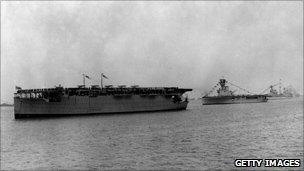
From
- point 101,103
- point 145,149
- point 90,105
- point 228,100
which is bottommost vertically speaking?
point 228,100

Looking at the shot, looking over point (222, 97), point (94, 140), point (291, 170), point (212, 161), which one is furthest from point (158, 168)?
point (222, 97)

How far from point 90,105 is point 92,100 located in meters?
1.06

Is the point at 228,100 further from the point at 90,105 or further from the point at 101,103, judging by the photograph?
the point at 90,105

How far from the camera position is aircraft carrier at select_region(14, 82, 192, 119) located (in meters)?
73.4

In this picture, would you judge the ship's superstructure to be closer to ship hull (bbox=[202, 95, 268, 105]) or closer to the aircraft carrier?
the aircraft carrier

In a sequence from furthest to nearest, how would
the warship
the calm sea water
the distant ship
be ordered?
the distant ship < the warship < the calm sea water

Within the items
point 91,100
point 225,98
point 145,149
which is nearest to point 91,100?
point 91,100

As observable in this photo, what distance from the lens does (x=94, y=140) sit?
37625 mm

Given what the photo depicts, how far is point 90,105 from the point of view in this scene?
77.6 meters

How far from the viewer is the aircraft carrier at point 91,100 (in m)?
73.4

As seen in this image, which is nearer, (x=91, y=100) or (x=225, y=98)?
(x=91, y=100)

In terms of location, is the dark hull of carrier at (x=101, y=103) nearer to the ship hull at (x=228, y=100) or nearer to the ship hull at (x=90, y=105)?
the ship hull at (x=90, y=105)

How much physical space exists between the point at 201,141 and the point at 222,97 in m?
117

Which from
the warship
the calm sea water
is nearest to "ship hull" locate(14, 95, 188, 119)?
the warship
